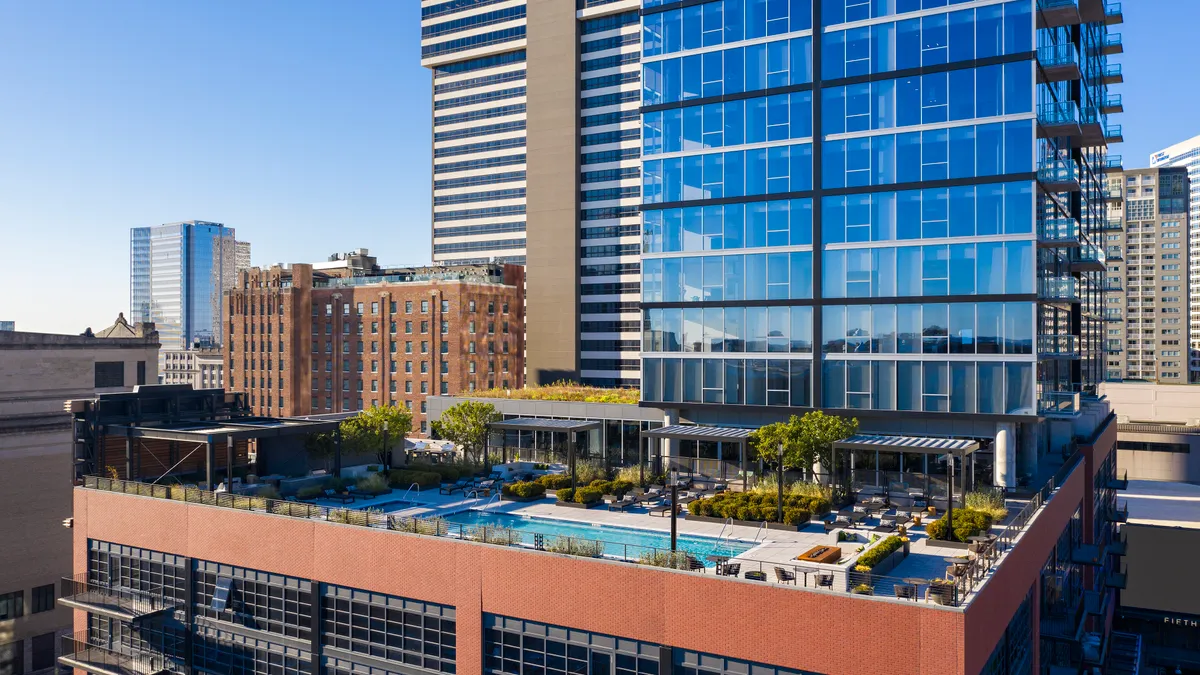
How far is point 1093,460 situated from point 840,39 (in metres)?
26.6

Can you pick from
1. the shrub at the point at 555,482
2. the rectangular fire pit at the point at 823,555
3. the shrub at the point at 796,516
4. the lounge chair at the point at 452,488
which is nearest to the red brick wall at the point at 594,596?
the rectangular fire pit at the point at 823,555

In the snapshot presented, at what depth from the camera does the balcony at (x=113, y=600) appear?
33.7m

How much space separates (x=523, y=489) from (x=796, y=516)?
12.4 m

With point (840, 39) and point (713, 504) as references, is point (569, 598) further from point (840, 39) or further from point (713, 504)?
point (840, 39)

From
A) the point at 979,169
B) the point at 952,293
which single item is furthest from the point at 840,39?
the point at 952,293

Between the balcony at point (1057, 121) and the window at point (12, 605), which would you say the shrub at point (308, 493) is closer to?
the window at point (12, 605)

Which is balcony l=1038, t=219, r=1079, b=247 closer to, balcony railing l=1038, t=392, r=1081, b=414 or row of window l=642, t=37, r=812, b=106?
balcony railing l=1038, t=392, r=1081, b=414

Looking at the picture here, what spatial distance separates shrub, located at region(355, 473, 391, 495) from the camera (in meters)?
39.7

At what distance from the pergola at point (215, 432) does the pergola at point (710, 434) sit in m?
15.6

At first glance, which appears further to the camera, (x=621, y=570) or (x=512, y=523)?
(x=512, y=523)

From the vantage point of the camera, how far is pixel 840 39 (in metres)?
42.9

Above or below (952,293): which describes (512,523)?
below

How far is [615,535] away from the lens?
31312mm

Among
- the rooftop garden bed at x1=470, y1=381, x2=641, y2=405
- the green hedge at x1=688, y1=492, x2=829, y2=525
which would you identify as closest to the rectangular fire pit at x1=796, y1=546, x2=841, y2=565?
the green hedge at x1=688, y1=492, x2=829, y2=525
